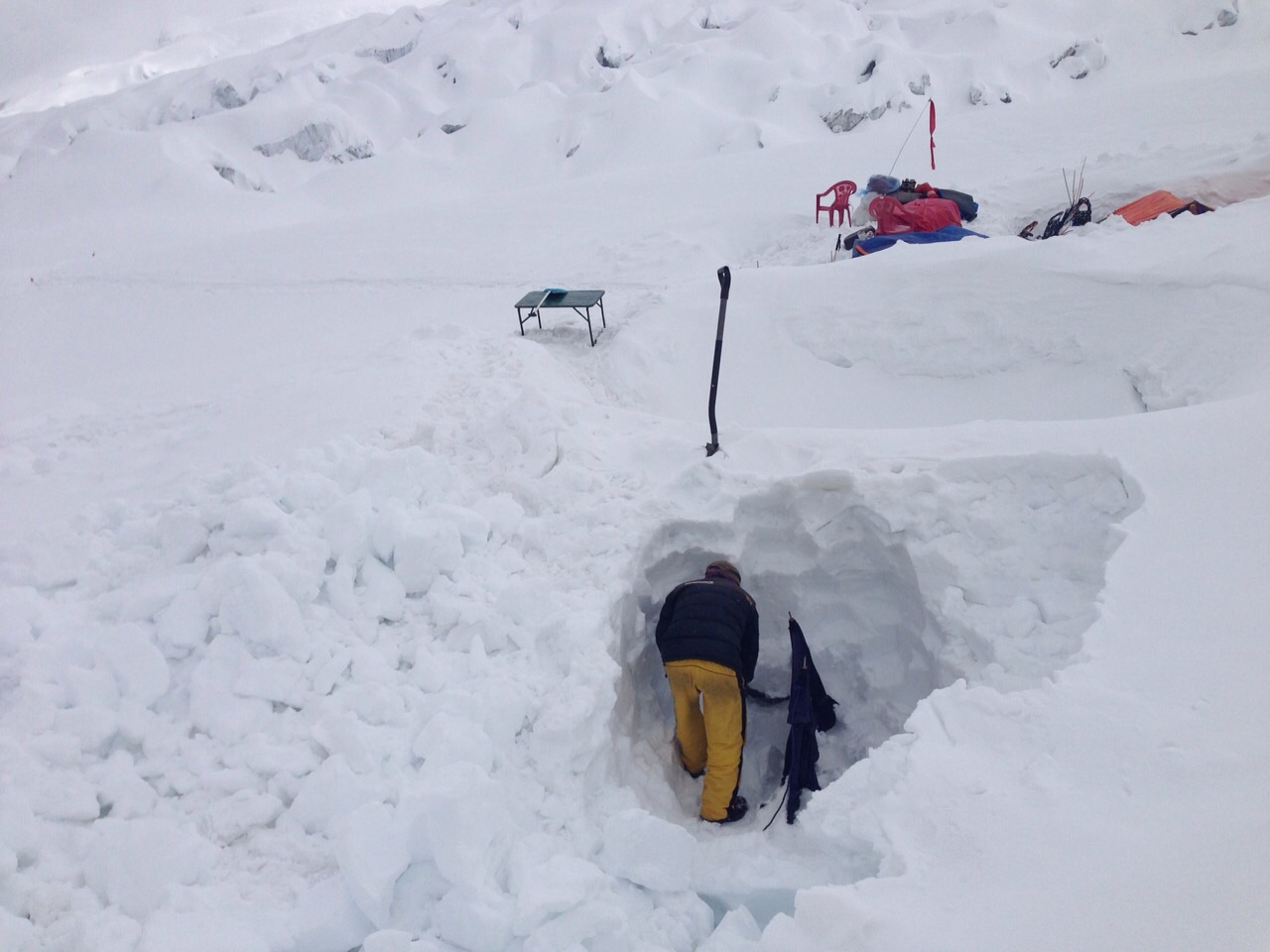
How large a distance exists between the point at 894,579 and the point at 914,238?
6.25 metres

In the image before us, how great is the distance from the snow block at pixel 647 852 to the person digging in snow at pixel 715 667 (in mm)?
926

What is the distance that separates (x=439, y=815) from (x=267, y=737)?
954 millimetres

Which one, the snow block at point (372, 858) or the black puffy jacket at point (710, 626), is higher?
the snow block at point (372, 858)

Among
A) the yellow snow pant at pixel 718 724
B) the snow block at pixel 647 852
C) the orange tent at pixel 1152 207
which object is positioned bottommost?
the yellow snow pant at pixel 718 724

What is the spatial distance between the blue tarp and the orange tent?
5.48 feet

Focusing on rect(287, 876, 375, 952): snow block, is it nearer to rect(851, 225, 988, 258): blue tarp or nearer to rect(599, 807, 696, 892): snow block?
rect(599, 807, 696, 892): snow block

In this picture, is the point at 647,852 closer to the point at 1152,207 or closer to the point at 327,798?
the point at 327,798

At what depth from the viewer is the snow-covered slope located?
2.50 m

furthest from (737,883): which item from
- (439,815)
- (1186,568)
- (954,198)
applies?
(954,198)

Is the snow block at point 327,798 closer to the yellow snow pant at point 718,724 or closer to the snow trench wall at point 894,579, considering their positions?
the snow trench wall at point 894,579

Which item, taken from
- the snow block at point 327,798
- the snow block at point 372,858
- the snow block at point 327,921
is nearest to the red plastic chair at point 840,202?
the snow block at point 327,798

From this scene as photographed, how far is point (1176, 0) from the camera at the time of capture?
2180 centimetres

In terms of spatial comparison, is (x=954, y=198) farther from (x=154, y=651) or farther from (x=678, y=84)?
(x=678, y=84)

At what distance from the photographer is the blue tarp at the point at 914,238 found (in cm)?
920
